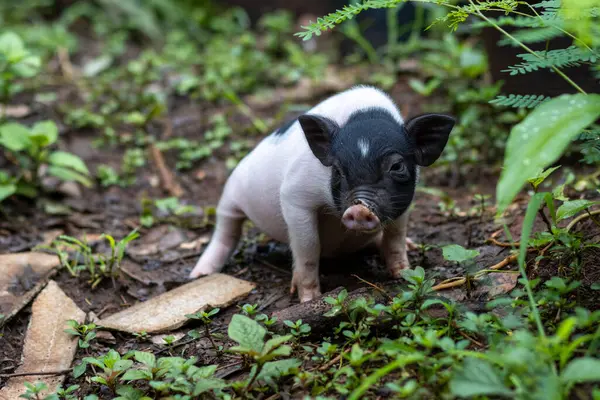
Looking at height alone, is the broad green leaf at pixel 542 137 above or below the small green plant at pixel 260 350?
above

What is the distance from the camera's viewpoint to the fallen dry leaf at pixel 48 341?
351 cm

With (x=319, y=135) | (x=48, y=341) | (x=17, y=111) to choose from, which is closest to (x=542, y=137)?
(x=319, y=135)

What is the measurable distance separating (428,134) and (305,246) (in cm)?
100

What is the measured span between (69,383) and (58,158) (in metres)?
2.75

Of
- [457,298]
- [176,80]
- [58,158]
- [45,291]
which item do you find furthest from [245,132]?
[457,298]

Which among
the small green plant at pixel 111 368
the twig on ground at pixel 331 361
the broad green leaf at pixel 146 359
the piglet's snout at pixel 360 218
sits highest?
the piglet's snout at pixel 360 218

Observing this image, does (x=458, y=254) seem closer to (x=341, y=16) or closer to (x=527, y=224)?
(x=527, y=224)

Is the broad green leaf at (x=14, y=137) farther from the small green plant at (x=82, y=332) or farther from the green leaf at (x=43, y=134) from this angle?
the small green plant at (x=82, y=332)

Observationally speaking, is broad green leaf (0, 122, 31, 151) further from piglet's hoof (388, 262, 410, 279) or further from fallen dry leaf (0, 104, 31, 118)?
piglet's hoof (388, 262, 410, 279)

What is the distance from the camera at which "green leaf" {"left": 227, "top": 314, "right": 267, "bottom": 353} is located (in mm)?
3041

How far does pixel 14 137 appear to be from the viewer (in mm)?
5664

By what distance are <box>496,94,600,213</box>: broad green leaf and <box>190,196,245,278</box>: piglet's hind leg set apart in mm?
2764

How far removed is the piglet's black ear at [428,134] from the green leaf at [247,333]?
1.44m

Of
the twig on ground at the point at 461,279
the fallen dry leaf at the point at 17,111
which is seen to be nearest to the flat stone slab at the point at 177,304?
the twig on ground at the point at 461,279
